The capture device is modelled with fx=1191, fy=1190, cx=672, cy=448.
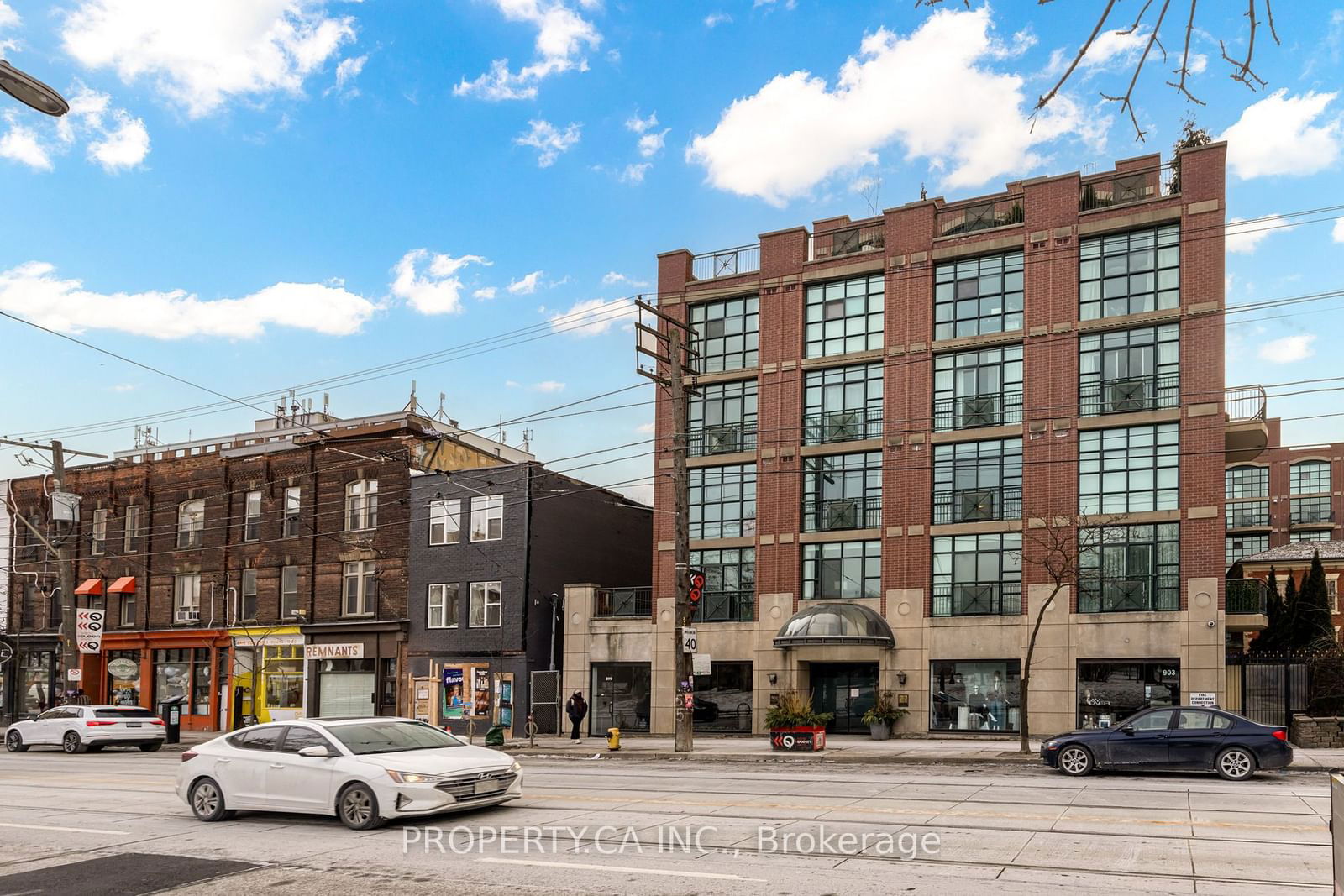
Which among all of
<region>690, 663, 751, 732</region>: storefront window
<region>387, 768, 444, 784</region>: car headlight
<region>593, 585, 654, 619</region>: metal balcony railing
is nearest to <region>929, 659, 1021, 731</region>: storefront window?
<region>690, 663, 751, 732</region>: storefront window

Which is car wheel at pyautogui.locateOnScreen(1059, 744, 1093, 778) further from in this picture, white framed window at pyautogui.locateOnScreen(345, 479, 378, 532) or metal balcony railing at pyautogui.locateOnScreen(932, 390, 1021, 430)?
white framed window at pyautogui.locateOnScreen(345, 479, 378, 532)

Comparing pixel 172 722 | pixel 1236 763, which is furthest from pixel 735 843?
pixel 172 722

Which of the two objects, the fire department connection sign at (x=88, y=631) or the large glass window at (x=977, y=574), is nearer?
the large glass window at (x=977, y=574)

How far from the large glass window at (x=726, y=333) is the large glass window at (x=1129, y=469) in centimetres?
1133

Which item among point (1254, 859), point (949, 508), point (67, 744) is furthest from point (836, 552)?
point (1254, 859)

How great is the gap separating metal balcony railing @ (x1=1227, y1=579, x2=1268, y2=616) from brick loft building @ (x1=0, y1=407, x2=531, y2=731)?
90.2 feet

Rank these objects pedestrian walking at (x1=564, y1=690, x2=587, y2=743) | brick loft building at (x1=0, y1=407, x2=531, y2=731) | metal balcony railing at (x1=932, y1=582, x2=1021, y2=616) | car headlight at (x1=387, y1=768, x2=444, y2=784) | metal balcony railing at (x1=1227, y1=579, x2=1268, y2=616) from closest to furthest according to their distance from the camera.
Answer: car headlight at (x1=387, y1=768, x2=444, y2=784) → metal balcony railing at (x1=1227, y1=579, x2=1268, y2=616) → metal balcony railing at (x1=932, y1=582, x2=1021, y2=616) → pedestrian walking at (x1=564, y1=690, x2=587, y2=743) → brick loft building at (x1=0, y1=407, x2=531, y2=731)

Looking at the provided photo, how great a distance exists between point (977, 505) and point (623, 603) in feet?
41.9

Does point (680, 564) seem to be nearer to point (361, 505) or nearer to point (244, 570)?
point (361, 505)

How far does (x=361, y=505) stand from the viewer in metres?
45.5

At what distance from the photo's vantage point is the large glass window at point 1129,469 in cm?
3312

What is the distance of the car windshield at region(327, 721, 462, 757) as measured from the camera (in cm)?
1506

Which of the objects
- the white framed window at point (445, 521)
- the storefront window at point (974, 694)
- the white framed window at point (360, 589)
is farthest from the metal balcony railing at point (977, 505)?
the white framed window at point (360, 589)

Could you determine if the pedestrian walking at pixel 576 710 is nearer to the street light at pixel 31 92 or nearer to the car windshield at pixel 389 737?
the car windshield at pixel 389 737
